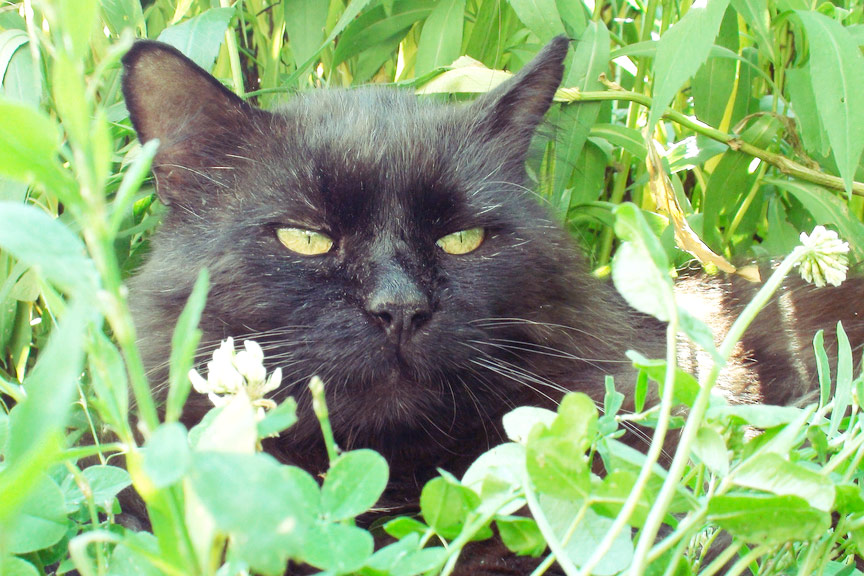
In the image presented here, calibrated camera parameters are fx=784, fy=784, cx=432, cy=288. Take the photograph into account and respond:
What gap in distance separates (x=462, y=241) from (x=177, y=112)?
0.55 m

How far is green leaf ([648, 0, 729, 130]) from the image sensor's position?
5.06ft

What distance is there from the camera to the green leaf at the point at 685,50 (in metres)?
1.54

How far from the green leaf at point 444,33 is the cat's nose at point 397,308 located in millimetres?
1066

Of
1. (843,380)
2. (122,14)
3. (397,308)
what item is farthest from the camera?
(122,14)

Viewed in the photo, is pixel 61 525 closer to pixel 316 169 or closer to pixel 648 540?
pixel 648 540

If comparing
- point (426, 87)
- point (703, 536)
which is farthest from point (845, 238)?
point (703, 536)

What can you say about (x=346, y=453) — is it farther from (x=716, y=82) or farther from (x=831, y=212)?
(x=716, y=82)

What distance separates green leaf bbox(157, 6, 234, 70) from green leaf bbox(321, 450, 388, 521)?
4.63ft

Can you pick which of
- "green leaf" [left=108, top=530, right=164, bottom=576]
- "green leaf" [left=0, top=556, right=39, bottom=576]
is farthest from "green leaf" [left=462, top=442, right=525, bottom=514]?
"green leaf" [left=0, top=556, right=39, bottom=576]

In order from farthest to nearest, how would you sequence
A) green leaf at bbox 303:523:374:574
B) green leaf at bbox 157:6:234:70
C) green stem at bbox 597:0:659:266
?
green stem at bbox 597:0:659:266 < green leaf at bbox 157:6:234:70 < green leaf at bbox 303:523:374:574

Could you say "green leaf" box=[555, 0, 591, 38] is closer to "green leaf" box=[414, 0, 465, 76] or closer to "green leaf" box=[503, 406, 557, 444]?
"green leaf" box=[414, 0, 465, 76]

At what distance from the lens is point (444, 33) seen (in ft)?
6.72

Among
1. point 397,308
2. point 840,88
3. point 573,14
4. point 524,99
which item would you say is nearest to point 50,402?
point 397,308

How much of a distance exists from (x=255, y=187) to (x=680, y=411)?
834mm
